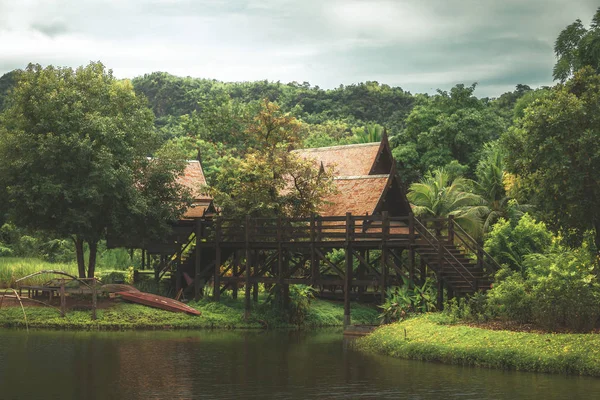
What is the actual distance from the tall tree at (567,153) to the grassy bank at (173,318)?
48.6 ft

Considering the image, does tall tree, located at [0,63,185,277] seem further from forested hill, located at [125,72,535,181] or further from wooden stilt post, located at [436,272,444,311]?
forested hill, located at [125,72,535,181]

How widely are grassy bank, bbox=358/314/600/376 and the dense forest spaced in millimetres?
Answer: 1884

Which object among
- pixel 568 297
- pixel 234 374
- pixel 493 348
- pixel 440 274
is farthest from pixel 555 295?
pixel 234 374

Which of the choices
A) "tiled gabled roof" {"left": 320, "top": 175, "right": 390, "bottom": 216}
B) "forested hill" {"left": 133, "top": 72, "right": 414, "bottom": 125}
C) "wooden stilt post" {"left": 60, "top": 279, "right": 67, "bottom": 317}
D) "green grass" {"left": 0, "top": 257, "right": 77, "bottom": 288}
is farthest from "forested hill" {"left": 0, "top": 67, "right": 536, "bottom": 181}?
"wooden stilt post" {"left": 60, "top": 279, "right": 67, "bottom": 317}

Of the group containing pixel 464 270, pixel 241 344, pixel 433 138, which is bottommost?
pixel 241 344

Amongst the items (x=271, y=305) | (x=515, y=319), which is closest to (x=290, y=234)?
(x=271, y=305)

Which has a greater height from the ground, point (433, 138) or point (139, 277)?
point (433, 138)

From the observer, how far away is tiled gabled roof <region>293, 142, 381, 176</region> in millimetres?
44406

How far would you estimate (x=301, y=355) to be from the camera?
2725 cm

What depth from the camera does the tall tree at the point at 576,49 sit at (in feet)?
121

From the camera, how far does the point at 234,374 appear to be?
23.0 meters

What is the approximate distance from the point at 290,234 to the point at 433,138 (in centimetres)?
2457

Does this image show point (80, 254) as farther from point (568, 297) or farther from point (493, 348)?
point (568, 297)

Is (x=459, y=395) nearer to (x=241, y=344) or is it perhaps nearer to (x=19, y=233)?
(x=241, y=344)
